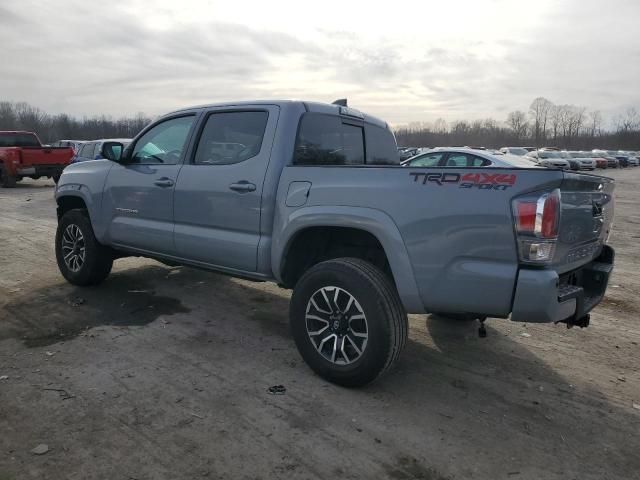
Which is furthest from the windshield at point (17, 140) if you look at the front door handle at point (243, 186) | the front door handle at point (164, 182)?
the front door handle at point (243, 186)

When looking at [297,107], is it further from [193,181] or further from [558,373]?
[558,373]

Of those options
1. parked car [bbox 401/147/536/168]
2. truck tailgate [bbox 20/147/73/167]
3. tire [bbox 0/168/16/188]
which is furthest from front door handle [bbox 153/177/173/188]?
tire [bbox 0/168/16/188]

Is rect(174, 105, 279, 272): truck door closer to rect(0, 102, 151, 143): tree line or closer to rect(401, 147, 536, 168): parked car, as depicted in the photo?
rect(401, 147, 536, 168): parked car

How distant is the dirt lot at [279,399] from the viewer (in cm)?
273

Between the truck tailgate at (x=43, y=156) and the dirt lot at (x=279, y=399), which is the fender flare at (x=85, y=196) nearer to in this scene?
the dirt lot at (x=279, y=399)

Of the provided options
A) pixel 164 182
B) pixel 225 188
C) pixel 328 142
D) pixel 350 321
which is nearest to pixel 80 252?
pixel 164 182

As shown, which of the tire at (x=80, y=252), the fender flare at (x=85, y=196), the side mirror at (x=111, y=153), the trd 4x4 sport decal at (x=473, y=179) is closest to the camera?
the trd 4x4 sport decal at (x=473, y=179)

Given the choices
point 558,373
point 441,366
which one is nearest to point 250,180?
point 441,366

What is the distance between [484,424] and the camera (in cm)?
314

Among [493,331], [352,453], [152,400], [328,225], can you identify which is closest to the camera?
[352,453]

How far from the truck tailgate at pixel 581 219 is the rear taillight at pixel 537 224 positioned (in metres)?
0.10

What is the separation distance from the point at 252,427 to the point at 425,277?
1.38 m

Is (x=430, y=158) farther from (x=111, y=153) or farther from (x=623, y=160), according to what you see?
(x=623, y=160)

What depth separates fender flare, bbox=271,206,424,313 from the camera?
10.6 ft
